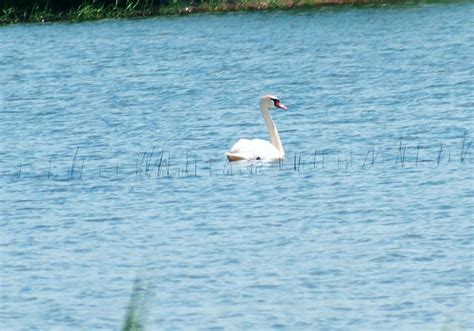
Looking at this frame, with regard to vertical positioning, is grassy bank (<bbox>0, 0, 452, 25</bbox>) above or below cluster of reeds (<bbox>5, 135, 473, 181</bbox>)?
below

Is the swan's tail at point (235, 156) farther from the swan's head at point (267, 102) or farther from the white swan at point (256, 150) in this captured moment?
the swan's head at point (267, 102)

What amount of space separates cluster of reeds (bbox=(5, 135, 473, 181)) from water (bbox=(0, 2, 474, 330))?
0.16 ft

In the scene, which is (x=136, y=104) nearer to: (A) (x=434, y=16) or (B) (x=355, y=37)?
(B) (x=355, y=37)

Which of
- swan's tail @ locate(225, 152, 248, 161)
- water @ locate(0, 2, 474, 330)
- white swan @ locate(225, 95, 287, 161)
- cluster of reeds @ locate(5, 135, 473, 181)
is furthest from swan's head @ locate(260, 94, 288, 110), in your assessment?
swan's tail @ locate(225, 152, 248, 161)

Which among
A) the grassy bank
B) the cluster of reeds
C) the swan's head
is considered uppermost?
the swan's head

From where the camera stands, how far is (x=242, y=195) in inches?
707

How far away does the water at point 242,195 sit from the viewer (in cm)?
1293

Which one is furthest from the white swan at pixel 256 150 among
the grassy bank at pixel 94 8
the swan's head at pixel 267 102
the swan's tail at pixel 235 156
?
the grassy bank at pixel 94 8

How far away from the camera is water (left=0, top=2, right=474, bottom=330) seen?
1293 centimetres

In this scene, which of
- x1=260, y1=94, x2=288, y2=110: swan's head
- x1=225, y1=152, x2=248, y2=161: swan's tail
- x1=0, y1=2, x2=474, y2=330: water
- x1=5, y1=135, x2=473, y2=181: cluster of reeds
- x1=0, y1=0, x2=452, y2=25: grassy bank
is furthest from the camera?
x1=0, y1=0, x2=452, y2=25: grassy bank

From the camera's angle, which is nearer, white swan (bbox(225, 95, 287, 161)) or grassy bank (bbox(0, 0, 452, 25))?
white swan (bbox(225, 95, 287, 161))

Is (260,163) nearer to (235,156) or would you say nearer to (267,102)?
(235,156)

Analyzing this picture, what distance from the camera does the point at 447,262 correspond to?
45.7 ft

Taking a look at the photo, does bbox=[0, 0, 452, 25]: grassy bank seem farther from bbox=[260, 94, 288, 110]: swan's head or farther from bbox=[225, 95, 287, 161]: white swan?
bbox=[225, 95, 287, 161]: white swan
